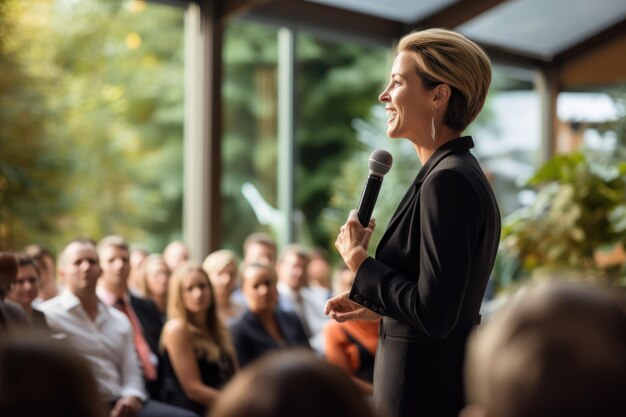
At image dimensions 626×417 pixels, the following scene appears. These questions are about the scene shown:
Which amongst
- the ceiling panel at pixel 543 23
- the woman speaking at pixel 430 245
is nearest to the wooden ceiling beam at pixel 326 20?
the ceiling panel at pixel 543 23

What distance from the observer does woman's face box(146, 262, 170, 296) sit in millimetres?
5723

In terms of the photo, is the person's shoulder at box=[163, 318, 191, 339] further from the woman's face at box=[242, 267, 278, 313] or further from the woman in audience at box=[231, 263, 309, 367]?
the woman's face at box=[242, 267, 278, 313]

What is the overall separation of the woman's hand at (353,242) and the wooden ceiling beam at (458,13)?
6.53 m

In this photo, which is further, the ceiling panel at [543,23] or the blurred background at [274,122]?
the ceiling panel at [543,23]

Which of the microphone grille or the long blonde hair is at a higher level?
the microphone grille

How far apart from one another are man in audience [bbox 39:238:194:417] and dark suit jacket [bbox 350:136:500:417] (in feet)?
9.43

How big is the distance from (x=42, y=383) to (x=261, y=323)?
4.74 m

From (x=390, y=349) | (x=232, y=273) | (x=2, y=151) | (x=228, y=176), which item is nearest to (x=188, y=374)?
(x=232, y=273)

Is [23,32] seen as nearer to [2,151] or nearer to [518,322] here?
[2,151]

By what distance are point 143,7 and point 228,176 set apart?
125 inches

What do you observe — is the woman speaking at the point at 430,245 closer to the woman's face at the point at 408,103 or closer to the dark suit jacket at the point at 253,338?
the woman's face at the point at 408,103

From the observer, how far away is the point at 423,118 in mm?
2043

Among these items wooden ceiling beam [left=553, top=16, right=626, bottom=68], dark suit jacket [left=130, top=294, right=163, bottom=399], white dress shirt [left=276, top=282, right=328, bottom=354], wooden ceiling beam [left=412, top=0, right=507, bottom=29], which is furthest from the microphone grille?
wooden ceiling beam [left=553, top=16, right=626, bottom=68]

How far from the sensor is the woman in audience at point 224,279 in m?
6.07
